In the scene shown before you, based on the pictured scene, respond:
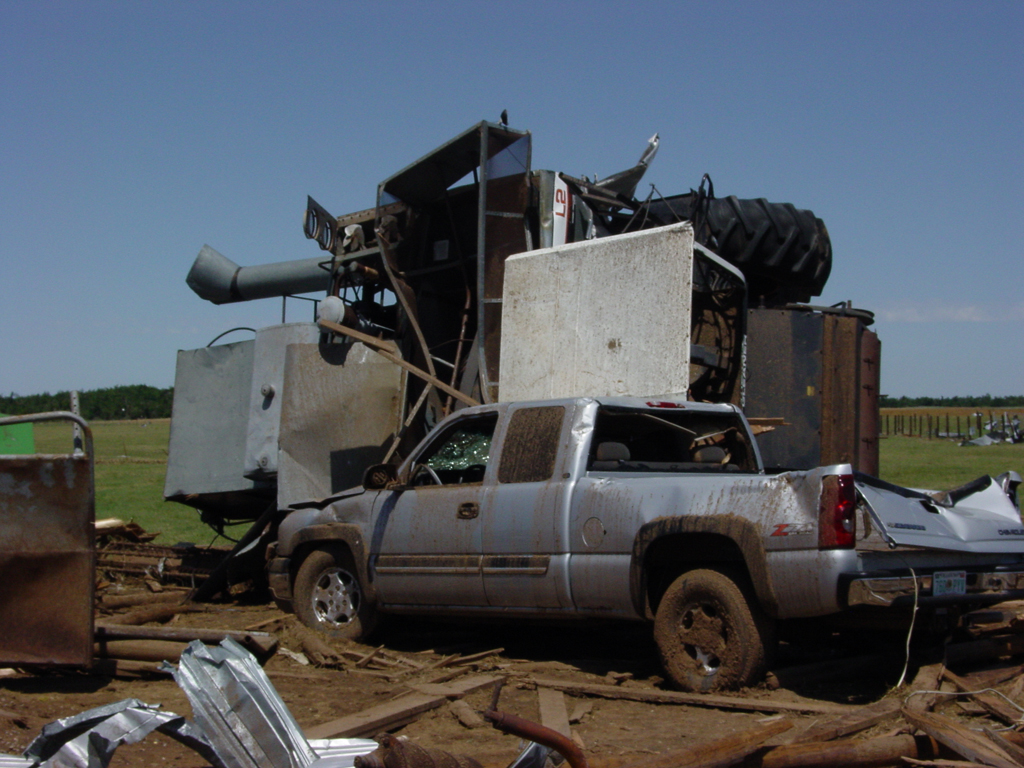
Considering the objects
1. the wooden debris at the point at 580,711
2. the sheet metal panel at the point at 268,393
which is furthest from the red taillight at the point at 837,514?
the sheet metal panel at the point at 268,393

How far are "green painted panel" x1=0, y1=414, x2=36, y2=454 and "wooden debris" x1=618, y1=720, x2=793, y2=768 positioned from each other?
20.7 ft

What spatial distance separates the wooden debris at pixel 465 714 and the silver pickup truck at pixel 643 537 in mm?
1097

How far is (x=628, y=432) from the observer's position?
22.7 feet

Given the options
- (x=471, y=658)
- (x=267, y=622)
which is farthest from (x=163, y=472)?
(x=471, y=658)

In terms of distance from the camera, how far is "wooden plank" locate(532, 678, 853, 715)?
4938 millimetres

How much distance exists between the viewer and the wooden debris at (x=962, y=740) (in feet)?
12.5

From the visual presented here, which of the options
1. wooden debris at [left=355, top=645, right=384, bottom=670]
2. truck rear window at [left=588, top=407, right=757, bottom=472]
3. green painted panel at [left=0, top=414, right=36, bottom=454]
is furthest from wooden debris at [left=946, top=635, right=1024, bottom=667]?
green painted panel at [left=0, top=414, right=36, bottom=454]

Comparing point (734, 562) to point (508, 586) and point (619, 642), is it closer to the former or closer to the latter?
point (508, 586)

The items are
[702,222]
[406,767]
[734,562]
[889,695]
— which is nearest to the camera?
[406,767]

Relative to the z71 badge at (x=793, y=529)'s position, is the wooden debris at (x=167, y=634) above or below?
below

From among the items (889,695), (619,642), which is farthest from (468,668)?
(889,695)

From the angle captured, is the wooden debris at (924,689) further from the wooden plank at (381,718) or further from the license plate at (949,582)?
the wooden plank at (381,718)

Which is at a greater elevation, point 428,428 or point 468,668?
point 428,428

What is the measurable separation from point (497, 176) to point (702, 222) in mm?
2278
